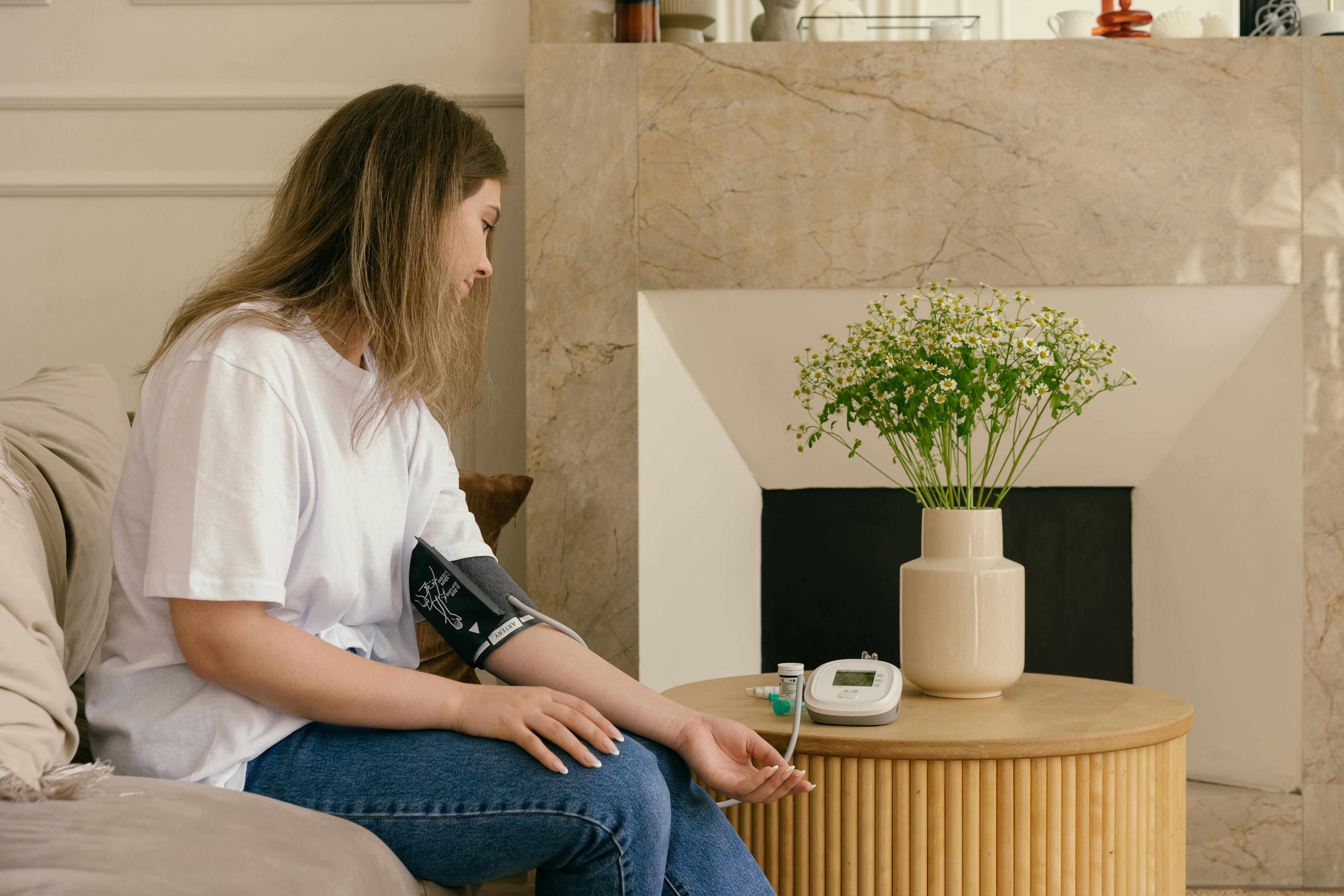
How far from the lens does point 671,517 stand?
2.00 metres

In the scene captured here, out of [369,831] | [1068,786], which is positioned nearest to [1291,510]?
[1068,786]

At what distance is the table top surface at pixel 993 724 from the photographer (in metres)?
1.14

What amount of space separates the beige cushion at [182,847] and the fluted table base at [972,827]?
494 millimetres

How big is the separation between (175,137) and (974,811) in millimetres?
1847

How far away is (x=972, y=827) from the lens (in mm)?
1140

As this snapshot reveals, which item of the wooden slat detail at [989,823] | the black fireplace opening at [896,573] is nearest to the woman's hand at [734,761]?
the wooden slat detail at [989,823]

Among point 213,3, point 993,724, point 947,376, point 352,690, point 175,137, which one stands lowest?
point 993,724

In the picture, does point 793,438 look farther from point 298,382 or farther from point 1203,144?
point 298,382

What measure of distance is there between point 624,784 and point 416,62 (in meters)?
1.60

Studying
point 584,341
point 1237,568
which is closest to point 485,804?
point 584,341

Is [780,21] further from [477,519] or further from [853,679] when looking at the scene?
[853,679]

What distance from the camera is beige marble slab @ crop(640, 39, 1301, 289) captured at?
6.03 feet

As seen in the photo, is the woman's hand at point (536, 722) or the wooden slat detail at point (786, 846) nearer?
the woman's hand at point (536, 722)

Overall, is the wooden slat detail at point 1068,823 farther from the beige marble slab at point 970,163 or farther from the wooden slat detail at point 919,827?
the beige marble slab at point 970,163
